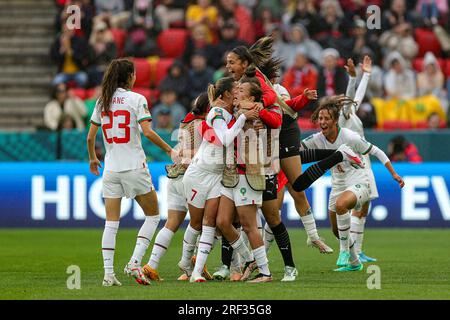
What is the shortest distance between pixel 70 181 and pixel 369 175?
6381mm

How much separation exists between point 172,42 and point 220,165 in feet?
42.0

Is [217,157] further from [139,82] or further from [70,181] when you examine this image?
[139,82]

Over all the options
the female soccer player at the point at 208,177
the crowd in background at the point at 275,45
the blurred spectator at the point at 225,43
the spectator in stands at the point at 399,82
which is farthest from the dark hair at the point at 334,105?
the blurred spectator at the point at 225,43

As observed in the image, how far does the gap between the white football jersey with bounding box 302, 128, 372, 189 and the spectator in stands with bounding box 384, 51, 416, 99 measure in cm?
869

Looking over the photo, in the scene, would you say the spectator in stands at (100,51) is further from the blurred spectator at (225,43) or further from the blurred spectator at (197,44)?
the blurred spectator at (225,43)

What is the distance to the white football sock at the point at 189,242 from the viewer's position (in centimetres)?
1152

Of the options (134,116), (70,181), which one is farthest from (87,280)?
(70,181)

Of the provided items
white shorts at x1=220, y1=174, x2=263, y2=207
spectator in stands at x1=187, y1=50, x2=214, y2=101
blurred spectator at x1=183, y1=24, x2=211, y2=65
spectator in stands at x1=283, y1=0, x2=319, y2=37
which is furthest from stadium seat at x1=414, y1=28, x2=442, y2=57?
white shorts at x1=220, y1=174, x2=263, y2=207

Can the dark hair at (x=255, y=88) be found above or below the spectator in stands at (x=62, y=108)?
above

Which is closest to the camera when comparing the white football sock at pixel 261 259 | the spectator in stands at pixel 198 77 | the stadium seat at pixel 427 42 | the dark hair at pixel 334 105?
the white football sock at pixel 261 259

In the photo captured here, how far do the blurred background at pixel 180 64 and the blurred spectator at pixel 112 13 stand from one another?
0.02 m

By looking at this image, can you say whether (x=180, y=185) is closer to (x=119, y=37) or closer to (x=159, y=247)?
(x=159, y=247)

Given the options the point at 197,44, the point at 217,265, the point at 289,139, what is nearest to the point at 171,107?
the point at 197,44

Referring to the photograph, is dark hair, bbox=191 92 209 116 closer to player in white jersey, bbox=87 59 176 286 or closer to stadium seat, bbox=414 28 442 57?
player in white jersey, bbox=87 59 176 286
